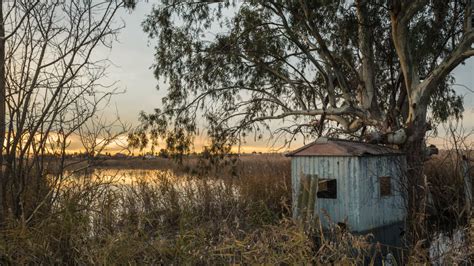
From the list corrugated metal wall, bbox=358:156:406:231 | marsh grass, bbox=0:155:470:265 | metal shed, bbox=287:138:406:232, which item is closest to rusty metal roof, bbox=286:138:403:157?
metal shed, bbox=287:138:406:232

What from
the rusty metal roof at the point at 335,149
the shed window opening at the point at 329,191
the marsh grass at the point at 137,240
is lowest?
the marsh grass at the point at 137,240

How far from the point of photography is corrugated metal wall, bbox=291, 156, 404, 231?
786cm

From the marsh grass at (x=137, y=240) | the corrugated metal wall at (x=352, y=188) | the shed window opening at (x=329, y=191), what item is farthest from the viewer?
the shed window opening at (x=329, y=191)

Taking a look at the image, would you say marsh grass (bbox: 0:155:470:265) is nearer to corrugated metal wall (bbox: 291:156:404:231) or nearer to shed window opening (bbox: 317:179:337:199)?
corrugated metal wall (bbox: 291:156:404:231)

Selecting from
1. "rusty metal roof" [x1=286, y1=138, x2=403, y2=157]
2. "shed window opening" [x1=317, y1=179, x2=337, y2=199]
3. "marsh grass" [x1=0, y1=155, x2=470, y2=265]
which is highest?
"rusty metal roof" [x1=286, y1=138, x2=403, y2=157]

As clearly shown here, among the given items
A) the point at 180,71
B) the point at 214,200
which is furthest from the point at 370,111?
the point at 180,71

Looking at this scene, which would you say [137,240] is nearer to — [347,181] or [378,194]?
[347,181]

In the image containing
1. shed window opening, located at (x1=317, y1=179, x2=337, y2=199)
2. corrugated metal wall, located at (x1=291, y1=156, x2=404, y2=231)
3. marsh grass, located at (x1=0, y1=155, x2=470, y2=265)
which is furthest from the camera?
shed window opening, located at (x1=317, y1=179, x2=337, y2=199)

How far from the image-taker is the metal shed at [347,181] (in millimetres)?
7863

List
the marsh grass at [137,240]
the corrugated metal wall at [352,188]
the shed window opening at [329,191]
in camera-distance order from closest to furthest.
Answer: the marsh grass at [137,240] < the corrugated metal wall at [352,188] < the shed window opening at [329,191]

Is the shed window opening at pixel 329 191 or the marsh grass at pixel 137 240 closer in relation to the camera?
the marsh grass at pixel 137 240

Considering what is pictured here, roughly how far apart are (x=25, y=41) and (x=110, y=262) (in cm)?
267

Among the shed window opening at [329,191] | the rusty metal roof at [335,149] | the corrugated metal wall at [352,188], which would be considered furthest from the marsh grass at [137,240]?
the rusty metal roof at [335,149]

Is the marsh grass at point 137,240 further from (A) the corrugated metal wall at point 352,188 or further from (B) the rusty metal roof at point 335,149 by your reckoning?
(B) the rusty metal roof at point 335,149
